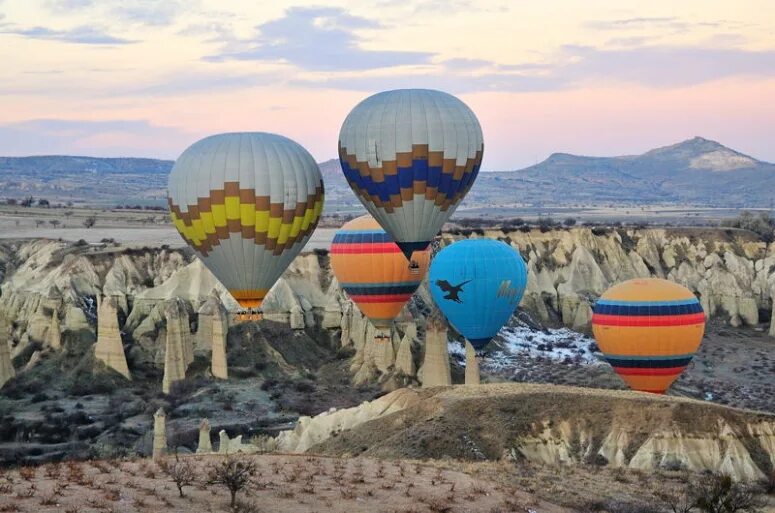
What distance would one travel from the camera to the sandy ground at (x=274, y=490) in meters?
22.5

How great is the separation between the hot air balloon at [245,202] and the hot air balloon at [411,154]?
2237 mm

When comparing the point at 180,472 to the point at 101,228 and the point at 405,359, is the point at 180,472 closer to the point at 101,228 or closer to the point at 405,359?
the point at 405,359

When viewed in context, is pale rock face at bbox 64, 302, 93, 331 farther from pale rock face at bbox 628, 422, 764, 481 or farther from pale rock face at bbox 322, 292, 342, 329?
pale rock face at bbox 628, 422, 764, 481

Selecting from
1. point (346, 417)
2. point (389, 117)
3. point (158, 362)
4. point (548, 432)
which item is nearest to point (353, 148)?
point (389, 117)

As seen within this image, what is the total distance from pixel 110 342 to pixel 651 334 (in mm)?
30667

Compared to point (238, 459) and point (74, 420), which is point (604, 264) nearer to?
point (74, 420)

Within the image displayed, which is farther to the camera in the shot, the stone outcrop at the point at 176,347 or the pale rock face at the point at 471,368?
the stone outcrop at the point at 176,347

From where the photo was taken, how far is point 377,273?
2162 inches

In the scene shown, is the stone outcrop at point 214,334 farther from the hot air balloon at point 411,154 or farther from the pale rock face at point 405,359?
the hot air balloon at point 411,154

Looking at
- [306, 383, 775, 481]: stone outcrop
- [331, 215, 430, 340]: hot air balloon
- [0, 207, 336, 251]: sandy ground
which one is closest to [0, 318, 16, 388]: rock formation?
[331, 215, 430, 340]: hot air balloon

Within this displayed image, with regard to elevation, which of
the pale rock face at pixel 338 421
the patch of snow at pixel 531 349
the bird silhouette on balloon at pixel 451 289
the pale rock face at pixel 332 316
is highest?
the bird silhouette on balloon at pixel 451 289

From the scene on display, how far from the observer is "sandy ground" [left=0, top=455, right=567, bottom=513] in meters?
22.5

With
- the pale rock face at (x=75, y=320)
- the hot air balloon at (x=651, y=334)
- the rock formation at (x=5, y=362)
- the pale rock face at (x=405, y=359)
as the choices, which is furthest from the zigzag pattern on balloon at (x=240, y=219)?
the pale rock face at (x=75, y=320)

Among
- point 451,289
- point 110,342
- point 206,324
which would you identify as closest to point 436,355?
point 451,289
